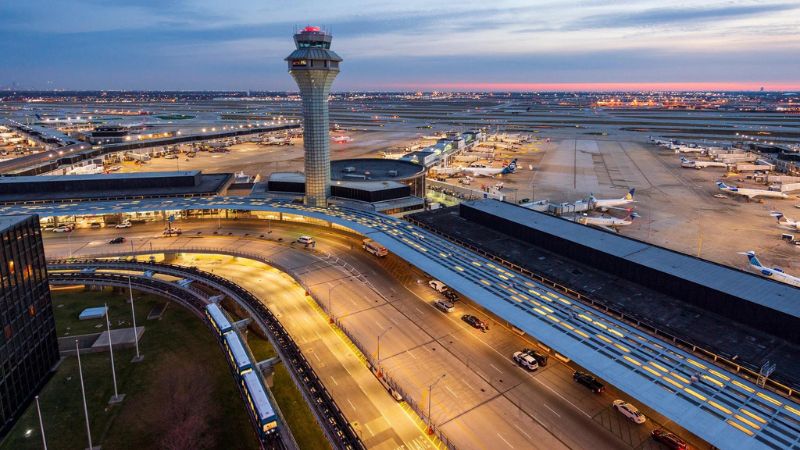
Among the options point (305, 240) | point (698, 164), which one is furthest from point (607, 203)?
point (698, 164)

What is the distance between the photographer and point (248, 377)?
46531 millimetres

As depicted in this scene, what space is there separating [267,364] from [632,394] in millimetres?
38317

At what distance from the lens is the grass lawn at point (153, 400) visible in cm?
4197

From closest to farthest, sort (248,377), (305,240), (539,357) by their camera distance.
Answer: (248,377) < (539,357) < (305,240)

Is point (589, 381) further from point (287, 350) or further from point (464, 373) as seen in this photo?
point (287, 350)

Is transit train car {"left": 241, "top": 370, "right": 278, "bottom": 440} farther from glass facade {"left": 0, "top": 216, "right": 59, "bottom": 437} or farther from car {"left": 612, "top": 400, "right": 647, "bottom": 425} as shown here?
car {"left": 612, "top": 400, "right": 647, "bottom": 425}

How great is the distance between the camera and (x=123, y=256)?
83.4 m

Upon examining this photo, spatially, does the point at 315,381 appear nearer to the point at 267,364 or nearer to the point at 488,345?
the point at 267,364

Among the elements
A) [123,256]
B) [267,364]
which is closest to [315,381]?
[267,364]

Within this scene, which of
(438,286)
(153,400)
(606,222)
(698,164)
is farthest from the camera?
(698,164)

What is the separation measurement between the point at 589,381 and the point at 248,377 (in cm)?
3689

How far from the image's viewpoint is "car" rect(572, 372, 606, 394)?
48.0 m

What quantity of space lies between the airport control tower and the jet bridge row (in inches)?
1544

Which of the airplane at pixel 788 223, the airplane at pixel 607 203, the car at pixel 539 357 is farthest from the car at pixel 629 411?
the airplane at pixel 788 223
